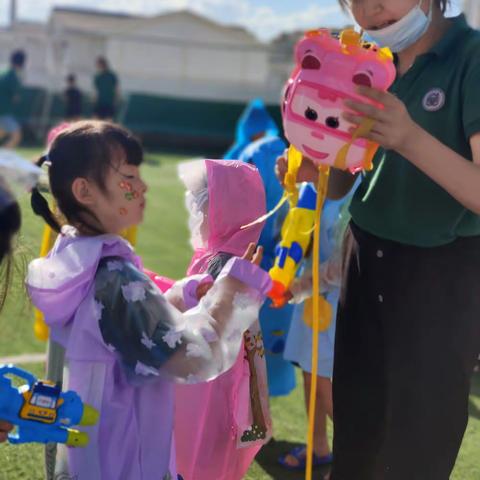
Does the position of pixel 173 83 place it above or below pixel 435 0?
below

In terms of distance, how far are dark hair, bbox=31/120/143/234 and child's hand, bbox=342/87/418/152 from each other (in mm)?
616

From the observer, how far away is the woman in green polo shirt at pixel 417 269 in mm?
1831

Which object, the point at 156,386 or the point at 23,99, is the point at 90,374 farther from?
the point at 23,99

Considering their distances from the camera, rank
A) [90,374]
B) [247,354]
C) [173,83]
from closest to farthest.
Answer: [90,374], [247,354], [173,83]

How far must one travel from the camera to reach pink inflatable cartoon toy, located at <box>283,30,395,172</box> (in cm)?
169

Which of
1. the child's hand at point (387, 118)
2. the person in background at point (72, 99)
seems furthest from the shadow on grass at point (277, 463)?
the person in background at point (72, 99)

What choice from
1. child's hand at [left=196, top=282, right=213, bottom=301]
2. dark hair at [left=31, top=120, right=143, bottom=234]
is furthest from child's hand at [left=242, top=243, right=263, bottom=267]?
dark hair at [left=31, top=120, right=143, bottom=234]

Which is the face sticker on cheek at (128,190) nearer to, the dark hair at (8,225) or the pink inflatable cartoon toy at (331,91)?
the dark hair at (8,225)

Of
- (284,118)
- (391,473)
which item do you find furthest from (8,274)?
(391,473)

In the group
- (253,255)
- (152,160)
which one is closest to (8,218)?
(253,255)

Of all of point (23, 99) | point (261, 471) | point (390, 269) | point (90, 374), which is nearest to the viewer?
point (90, 374)

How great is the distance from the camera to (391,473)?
2041 mm

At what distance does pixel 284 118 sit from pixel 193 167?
0.83 metres

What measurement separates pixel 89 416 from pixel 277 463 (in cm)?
194
